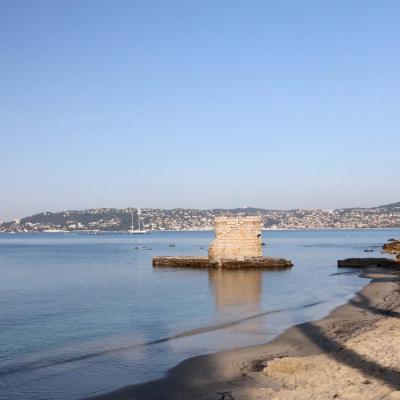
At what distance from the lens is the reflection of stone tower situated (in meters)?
24.2

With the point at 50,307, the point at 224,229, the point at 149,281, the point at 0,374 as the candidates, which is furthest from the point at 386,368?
the point at 224,229

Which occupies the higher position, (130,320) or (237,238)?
(237,238)

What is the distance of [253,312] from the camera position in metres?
→ 20.4

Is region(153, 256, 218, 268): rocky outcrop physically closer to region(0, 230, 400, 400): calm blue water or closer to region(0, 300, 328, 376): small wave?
region(0, 230, 400, 400): calm blue water

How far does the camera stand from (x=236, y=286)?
3017 centimetres

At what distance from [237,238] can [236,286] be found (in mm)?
11337

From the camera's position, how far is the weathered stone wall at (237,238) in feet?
134

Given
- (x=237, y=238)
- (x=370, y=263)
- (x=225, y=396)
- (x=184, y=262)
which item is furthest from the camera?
(x=184, y=262)

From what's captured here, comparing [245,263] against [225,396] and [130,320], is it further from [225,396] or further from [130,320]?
[225,396]

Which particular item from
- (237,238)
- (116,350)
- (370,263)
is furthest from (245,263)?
(116,350)

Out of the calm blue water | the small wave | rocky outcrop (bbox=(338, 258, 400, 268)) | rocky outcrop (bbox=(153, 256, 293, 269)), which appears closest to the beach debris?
the calm blue water

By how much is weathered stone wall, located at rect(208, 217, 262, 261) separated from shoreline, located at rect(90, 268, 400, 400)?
23.2m

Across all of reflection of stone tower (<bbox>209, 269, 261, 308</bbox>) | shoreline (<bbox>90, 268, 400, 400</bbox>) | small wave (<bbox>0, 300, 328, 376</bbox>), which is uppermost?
shoreline (<bbox>90, 268, 400, 400</bbox>)

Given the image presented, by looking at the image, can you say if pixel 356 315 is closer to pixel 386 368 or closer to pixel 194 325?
pixel 194 325
